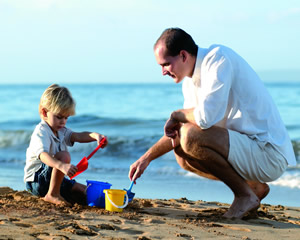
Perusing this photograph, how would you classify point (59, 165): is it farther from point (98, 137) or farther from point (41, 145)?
point (98, 137)

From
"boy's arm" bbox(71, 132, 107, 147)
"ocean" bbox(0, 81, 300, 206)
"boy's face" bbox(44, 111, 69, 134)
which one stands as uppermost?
"boy's face" bbox(44, 111, 69, 134)

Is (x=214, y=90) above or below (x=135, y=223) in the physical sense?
above

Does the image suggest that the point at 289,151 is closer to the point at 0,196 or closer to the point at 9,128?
the point at 0,196

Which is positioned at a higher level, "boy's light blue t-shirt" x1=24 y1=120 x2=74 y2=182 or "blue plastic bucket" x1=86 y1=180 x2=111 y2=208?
"boy's light blue t-shirt" x1=24 y1=120 x2=74 y2=182

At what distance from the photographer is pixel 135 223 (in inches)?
137

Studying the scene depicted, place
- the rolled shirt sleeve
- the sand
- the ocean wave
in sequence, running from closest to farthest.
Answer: the sand, the rolled shirt sleeve, the ocean wave

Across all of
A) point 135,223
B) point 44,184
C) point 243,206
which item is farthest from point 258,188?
point 44,184

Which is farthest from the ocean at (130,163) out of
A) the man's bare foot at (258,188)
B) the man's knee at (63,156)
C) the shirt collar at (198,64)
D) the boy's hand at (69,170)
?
the shirt collar at (198,64)

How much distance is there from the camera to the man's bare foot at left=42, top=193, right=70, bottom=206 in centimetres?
394

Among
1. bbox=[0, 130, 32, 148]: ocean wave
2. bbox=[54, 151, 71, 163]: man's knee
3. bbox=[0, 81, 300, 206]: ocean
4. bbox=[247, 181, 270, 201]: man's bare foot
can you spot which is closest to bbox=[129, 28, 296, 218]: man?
bbox=[247, 181, 270, 201]: man's bare foot

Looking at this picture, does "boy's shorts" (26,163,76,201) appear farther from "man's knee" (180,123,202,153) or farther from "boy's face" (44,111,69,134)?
"man's knee" (180,123,202,153)

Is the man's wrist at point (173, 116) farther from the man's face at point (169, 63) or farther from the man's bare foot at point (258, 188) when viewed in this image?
the man's bare foot at point (258, 188)

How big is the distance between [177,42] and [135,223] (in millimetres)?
1269

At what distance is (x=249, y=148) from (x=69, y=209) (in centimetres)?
137
